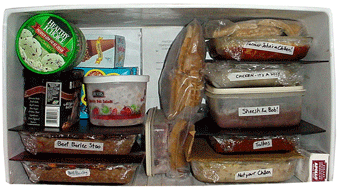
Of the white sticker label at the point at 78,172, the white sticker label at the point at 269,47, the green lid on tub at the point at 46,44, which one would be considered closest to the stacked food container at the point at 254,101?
the white sticker label at the point at 269,47

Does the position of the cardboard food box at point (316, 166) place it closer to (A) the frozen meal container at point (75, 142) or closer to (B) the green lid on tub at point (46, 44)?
(A) the frozen meal container at point (75, 142)

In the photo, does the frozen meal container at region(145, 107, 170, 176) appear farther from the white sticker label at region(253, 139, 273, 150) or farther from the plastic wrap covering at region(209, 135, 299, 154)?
the white sticker label at region(253, 139, 273, 150)

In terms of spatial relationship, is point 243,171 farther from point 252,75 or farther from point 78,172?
point 78,172

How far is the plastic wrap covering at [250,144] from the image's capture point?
933 mm

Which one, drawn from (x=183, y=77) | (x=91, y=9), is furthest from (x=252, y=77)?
(x=91, y=9)

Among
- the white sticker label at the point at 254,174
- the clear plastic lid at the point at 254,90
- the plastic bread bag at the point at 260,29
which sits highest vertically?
the plastic bread bag at the point at 260,29

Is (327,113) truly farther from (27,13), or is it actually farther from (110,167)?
(27,13)

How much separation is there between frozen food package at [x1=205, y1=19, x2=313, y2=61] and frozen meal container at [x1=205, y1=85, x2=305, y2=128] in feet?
0.39

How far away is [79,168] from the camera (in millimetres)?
920

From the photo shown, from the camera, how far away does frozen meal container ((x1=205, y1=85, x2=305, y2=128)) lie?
0.91m

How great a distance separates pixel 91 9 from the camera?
34.4 inches

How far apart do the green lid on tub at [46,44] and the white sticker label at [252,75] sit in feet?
1.79

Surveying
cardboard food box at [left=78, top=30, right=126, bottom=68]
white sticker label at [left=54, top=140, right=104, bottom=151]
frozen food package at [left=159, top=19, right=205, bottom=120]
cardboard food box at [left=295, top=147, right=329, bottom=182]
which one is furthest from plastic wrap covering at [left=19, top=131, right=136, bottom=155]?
cardboard food box at [left=295, top=147, right=329, bottom=182]

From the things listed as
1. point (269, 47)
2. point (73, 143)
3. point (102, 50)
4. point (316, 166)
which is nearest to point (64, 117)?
point (73, 143)
